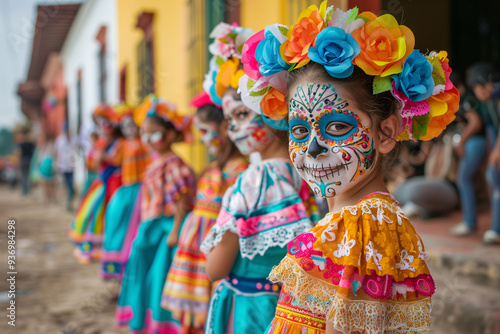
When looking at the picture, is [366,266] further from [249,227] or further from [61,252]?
[61,252]

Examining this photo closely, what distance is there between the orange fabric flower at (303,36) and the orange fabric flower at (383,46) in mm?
100

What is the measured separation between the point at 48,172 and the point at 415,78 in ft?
40.9

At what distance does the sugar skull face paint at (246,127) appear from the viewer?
196 cm

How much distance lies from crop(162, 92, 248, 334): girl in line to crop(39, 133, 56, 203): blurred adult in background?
10.4m

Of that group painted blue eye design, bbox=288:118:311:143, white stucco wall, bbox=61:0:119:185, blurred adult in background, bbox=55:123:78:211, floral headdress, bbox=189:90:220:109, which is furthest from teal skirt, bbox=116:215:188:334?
blurred adult in background, bbox=55:123:78:211

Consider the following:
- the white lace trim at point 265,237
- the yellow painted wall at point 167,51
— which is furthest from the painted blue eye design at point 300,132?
the yellow painted wall at point 167,51

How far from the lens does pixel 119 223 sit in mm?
3951

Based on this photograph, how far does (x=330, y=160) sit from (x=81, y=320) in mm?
3230

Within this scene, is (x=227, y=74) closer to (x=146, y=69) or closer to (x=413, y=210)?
(x=413, y=210)

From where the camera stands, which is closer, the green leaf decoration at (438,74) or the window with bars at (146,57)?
the green leaf decoration at (438,74)

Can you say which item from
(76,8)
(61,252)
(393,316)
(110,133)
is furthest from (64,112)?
(393,316)

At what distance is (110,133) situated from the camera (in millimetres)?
4688

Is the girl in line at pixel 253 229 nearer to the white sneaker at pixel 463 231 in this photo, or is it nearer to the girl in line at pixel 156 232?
the girl in line at pixel 156 232

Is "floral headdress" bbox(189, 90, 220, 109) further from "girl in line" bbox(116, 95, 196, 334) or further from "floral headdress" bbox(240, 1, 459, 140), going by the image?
"floral headdress" bbox(240, 1, 459, 140)
